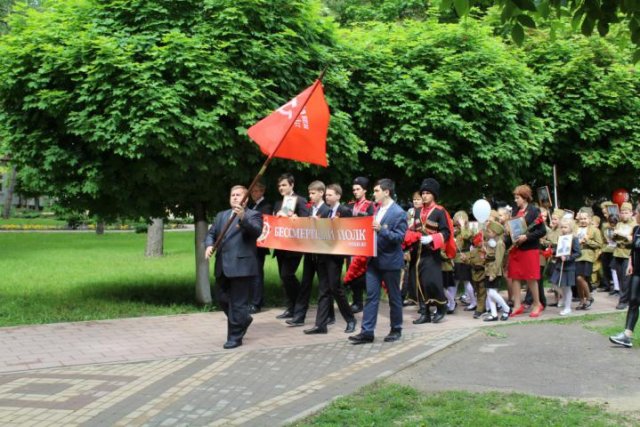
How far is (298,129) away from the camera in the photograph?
26.8 ft

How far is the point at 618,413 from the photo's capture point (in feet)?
17.5

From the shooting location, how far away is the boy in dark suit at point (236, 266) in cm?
797

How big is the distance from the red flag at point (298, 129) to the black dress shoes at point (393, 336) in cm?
229

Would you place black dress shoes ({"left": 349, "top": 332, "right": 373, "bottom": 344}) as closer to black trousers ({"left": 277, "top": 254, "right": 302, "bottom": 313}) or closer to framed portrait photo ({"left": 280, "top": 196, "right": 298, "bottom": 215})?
framed portrait photo ({"left": 280, "top": 196, "right": 298, "bottom": 215})

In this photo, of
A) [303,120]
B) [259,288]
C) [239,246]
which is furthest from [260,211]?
[303,120]

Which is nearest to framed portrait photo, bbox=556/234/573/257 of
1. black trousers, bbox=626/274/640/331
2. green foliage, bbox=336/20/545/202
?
green foliage, bbox=336/20/545/202

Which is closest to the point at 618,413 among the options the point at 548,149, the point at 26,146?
the point at 26,146

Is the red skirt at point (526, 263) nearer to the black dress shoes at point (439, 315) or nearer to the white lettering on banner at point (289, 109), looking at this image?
the black dress shoes at point (439, 315)

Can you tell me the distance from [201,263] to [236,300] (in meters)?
3.69

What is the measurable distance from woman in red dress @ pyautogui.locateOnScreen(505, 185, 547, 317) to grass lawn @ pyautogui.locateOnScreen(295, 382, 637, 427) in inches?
176

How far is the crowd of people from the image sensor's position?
8094 mm

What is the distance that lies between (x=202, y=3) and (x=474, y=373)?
6.75 meters

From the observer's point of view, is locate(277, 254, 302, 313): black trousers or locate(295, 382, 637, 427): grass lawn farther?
locate(277, 254, 302, 313): black trousers

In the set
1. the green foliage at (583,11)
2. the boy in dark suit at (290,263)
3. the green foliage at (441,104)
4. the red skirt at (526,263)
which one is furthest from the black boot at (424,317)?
the green foliage at (583,11)
